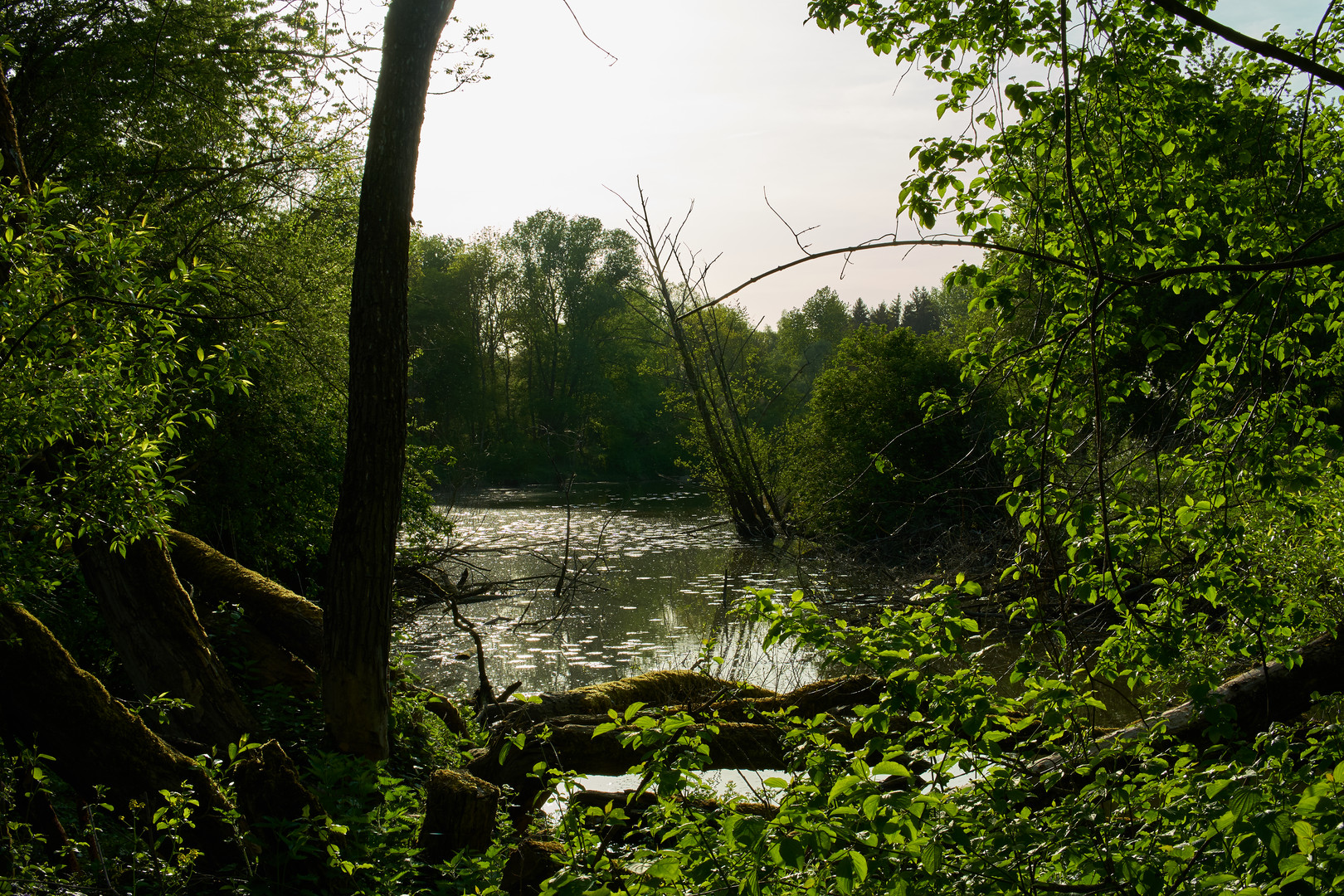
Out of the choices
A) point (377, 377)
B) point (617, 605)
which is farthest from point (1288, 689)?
point (617, 605)

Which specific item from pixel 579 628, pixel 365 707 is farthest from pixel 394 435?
pixel 579 628

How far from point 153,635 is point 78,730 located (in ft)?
3.85

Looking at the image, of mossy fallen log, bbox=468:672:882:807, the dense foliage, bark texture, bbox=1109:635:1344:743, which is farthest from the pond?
bark texture, bbox=1109:635:1344:743

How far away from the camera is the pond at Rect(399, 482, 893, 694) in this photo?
32.5 ft

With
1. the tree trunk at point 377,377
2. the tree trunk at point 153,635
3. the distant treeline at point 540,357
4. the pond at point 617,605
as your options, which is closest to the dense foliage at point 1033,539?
the tree trunk at point 153,635

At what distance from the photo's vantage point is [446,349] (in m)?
42.4

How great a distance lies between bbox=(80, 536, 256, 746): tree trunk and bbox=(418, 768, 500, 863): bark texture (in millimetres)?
2071

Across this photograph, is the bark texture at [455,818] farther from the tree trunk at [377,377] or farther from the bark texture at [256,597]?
the bark texture at [256,597]

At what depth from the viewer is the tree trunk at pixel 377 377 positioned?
16.8 ft

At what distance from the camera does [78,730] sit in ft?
15.0

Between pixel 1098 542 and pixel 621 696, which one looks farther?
pixel 621 696

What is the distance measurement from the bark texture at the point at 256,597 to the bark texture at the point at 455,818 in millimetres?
3048

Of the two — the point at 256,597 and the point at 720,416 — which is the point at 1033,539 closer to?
the point at 256,597

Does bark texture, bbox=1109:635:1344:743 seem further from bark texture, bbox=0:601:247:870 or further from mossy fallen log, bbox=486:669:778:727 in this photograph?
bark texture, bbox=0:601:247:870
